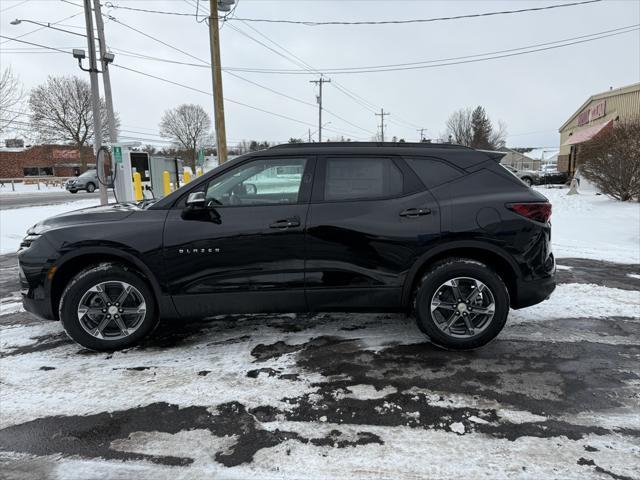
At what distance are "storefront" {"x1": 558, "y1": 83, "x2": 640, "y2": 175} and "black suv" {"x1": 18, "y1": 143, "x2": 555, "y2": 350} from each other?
2079cm

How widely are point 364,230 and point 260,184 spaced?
1.00 metres

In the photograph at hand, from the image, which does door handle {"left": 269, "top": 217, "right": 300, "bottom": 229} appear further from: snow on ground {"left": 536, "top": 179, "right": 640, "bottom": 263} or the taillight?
snow on ground {"left": 536, "top": 179, "right": 640, "bottom": 263}

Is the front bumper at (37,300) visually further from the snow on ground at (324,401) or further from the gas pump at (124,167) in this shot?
the gas pump at (124,167)

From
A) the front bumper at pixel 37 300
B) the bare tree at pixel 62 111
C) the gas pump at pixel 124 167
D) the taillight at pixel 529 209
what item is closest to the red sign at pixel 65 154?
the bare tree at pixel 62 111

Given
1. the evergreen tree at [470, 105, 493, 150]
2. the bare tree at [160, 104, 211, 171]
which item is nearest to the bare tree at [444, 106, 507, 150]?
the evergreen tree at [470, 105, 493, 150]

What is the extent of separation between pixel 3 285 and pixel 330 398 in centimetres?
554

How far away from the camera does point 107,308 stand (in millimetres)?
3637

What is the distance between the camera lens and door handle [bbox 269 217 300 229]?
11.6ft

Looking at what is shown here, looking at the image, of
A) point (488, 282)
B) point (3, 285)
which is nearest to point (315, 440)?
point (488, 282)

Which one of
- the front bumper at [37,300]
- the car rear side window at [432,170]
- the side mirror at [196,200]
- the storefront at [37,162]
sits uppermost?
the storefront at [37,162]

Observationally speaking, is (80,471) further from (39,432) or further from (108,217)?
(108,217)

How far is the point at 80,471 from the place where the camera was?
232 cm

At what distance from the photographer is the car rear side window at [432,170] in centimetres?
368

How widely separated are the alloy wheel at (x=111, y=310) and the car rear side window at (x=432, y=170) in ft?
8.48
